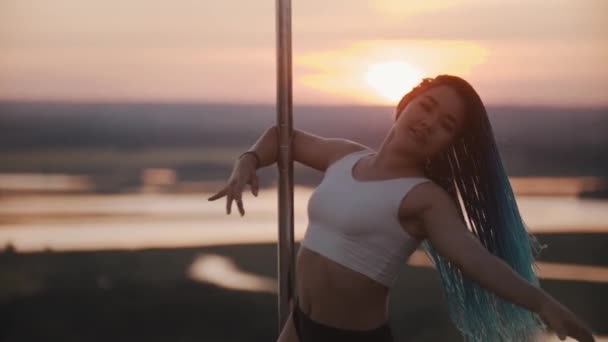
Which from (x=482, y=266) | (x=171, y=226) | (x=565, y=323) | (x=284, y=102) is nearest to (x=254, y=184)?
(x=284, y=102)

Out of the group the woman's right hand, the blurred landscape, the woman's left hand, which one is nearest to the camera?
the woman's left hand

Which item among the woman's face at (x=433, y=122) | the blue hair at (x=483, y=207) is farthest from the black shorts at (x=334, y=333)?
the woman's face at (x=433, y=122)

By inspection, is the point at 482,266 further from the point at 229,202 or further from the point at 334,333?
the point at 229,202

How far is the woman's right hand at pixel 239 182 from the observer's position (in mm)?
1496

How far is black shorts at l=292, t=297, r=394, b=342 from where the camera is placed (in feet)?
4.77

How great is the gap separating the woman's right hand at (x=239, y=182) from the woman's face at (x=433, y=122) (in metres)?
0.24

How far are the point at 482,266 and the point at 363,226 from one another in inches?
6.5

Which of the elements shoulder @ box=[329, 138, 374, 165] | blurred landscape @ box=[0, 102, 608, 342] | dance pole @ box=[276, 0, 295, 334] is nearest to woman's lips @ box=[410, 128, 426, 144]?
shoulder @ box=[329, 138, 374, 165]

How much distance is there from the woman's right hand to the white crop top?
0.36 ft

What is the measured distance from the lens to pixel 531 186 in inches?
251

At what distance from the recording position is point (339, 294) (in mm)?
1440

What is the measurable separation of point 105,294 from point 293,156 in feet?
20.6

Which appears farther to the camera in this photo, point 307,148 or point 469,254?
point 307,148

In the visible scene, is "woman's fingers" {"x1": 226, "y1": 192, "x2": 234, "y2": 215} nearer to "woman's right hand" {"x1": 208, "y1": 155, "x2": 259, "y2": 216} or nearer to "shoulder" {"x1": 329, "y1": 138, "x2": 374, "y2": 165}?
"woman's right hand" {"x1": 208, "y1": 155, "x2": 259, "y2": 216}
